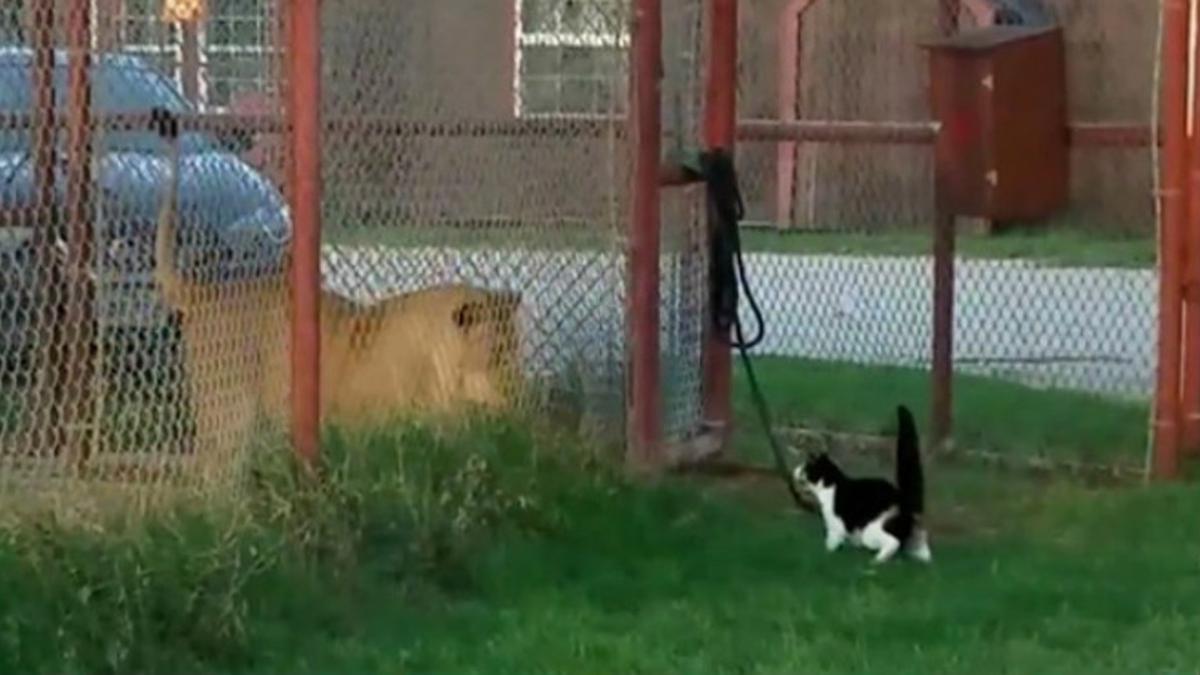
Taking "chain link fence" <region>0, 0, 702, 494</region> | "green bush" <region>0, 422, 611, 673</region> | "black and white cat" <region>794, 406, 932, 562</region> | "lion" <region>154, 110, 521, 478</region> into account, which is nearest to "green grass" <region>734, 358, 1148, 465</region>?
"chain link fence" <region>0, 0, 702, 494</region>

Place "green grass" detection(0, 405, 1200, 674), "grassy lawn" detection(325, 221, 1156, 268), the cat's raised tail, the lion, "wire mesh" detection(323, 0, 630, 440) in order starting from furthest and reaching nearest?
→ 1. "grassy lawn" detection(325, 221, 1156, 268)
2. "wire mesh" detection(323, 0, 630, 440)
3. the cat's raised tail
4. the lion
5. "green grass" detection(0, 405, 1200, 674)

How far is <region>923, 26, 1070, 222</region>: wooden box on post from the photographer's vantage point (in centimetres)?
1055

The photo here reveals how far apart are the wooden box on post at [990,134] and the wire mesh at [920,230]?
4.04 ft

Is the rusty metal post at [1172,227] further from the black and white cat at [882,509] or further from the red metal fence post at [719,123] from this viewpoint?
the red metal fence post at [719,123]

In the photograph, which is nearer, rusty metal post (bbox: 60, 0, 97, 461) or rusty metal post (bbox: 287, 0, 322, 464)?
rusty metal post (bbox: 60, 0, 97, 461)

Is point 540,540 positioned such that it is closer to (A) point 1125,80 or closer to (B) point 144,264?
(B) point 144,264

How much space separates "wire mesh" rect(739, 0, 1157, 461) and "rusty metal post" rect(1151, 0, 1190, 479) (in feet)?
6.35

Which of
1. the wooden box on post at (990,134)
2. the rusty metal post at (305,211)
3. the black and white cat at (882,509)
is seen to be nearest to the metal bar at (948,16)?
the wooden box on post at (990,134)

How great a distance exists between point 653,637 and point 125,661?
143 centimetres

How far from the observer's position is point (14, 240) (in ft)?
26.2

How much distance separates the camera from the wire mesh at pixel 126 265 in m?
7.36

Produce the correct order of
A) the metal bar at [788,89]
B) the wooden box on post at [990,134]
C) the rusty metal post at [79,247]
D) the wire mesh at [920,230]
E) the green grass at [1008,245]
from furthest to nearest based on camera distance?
the metal bar at [788,89] → the green grass at [1008,245] → the wire mesh at [920,230] → the wooden box on post at [990,134] → the rusty metal post at [79,247]

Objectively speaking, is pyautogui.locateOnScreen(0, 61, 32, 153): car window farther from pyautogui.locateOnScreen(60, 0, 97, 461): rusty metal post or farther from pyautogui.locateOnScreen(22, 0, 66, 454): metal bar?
pyautogui.locateOnScreen(60, 0, 97, 461): rusty metal post

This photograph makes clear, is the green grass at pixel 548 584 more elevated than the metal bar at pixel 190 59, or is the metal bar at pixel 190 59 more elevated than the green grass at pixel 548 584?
→ the metal bar at pixel 190 59
